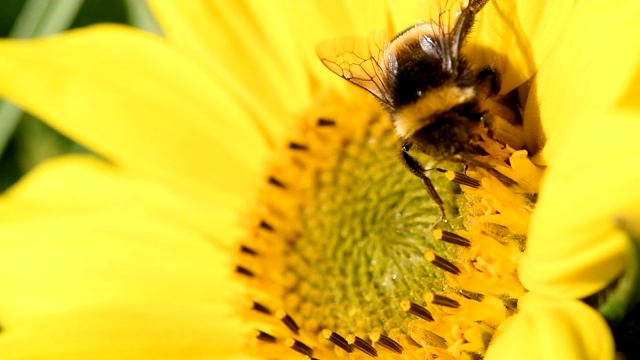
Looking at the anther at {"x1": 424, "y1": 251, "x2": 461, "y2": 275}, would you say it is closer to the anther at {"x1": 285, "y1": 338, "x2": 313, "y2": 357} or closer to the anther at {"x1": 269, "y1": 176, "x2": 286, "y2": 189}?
the anther at {"x1": 285, "y1": 338, "x2": 313, "y2": 357}

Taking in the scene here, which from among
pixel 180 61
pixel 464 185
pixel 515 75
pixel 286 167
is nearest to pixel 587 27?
pixel 515 75

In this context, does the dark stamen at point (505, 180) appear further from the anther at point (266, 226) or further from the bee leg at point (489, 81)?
the anther at point (266, 226)

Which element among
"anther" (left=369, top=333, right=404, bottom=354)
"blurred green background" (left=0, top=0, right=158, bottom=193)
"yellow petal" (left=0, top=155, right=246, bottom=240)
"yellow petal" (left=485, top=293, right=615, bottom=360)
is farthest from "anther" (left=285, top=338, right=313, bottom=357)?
"blurred green background" (left=0, top=0, right=158, bottom=193)

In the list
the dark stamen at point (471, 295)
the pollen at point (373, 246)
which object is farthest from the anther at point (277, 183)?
the dark stamen at point (471, 295)

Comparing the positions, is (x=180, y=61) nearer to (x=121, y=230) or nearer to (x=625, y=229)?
(x=121, y=230)

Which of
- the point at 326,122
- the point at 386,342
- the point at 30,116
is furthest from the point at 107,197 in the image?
the point at 386,342

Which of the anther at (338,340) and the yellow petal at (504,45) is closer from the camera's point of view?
the yellow petal at (504,45)

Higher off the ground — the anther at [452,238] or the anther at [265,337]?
the anther at [452,238]
